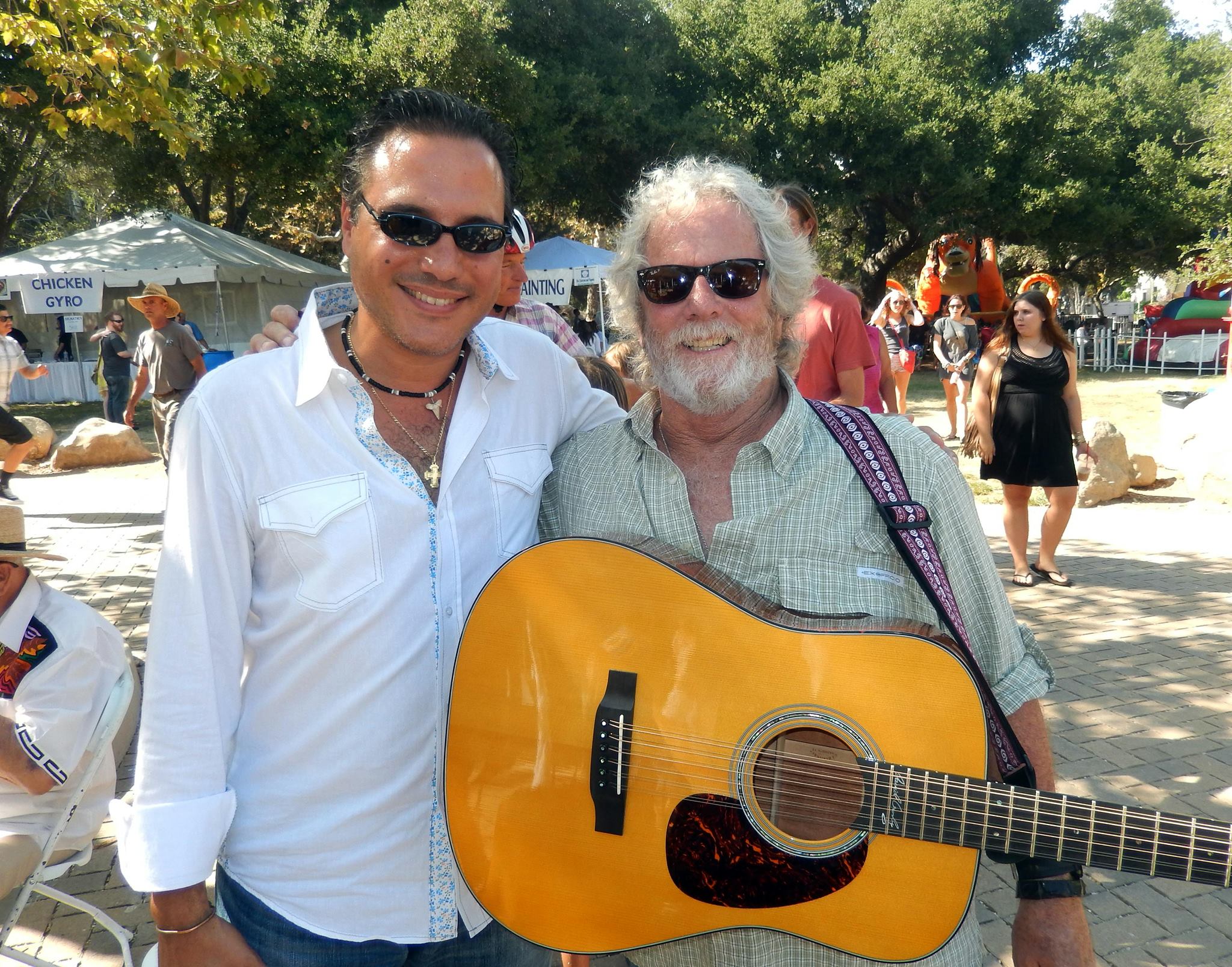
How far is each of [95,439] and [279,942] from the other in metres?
12.3

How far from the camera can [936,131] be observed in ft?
72.7

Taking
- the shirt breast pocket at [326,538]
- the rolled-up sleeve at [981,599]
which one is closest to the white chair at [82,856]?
the shirt breast pocket at [326,538]

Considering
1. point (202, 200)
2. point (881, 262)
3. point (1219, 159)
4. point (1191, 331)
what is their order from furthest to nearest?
point (881, 262)
point (202, 200)
point (1191, 331)
point (1219, 159)

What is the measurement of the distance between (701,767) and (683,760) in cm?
4

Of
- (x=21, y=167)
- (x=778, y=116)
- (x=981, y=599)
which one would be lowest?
(x=981, y=599)

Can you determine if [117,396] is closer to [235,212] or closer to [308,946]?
[235,212]

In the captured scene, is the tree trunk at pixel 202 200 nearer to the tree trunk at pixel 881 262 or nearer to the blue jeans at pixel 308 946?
the tree trunk at pixel 881 262

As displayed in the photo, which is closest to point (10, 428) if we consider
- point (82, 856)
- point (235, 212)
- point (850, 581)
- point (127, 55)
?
point (127, 55)

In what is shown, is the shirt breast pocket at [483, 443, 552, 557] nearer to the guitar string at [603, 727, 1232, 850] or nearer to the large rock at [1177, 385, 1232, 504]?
the guitar string at [603, 727, 1232, 850]

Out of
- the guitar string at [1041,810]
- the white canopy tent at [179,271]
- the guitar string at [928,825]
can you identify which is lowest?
the guitar string at [928,825]

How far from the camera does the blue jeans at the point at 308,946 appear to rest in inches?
65.8

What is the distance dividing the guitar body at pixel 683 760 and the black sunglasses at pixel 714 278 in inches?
24.4

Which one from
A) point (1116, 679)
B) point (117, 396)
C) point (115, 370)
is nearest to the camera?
point (1116, 679)

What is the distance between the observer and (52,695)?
2676 millimetres
